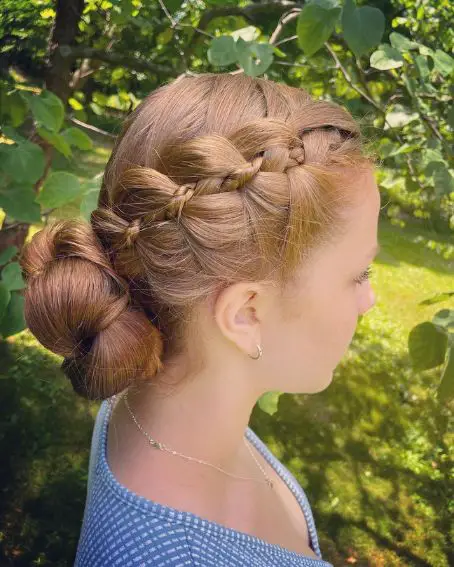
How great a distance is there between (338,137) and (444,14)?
5.59ft

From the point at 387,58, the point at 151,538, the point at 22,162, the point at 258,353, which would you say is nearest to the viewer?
the point at 151,538

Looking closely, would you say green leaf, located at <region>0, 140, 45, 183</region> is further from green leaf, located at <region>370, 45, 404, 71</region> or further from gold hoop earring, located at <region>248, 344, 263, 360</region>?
green leaf, located at <region>370, 45, 404, 71</region>

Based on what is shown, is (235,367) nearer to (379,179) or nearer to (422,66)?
(422,66)

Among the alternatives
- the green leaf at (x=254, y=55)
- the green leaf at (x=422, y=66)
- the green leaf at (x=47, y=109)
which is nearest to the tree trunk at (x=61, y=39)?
the green leaf at (x=47, y=109)

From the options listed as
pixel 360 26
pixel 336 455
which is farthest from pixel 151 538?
pixel 336 455

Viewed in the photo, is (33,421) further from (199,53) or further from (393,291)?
(393,291)

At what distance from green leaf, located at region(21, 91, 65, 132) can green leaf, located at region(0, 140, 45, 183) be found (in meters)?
0.07

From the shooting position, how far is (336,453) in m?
2.82

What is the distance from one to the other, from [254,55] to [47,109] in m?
0.48

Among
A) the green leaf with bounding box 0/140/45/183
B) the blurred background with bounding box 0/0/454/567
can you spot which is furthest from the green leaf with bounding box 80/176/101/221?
the green leaf with bounding box 0/140/45/183

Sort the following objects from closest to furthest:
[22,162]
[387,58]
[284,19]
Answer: [22,162]
[387,58]
[284,19]

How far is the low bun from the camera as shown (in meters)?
0.92

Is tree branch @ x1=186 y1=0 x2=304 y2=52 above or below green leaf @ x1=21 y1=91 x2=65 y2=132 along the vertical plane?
above

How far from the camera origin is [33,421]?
104 inches
